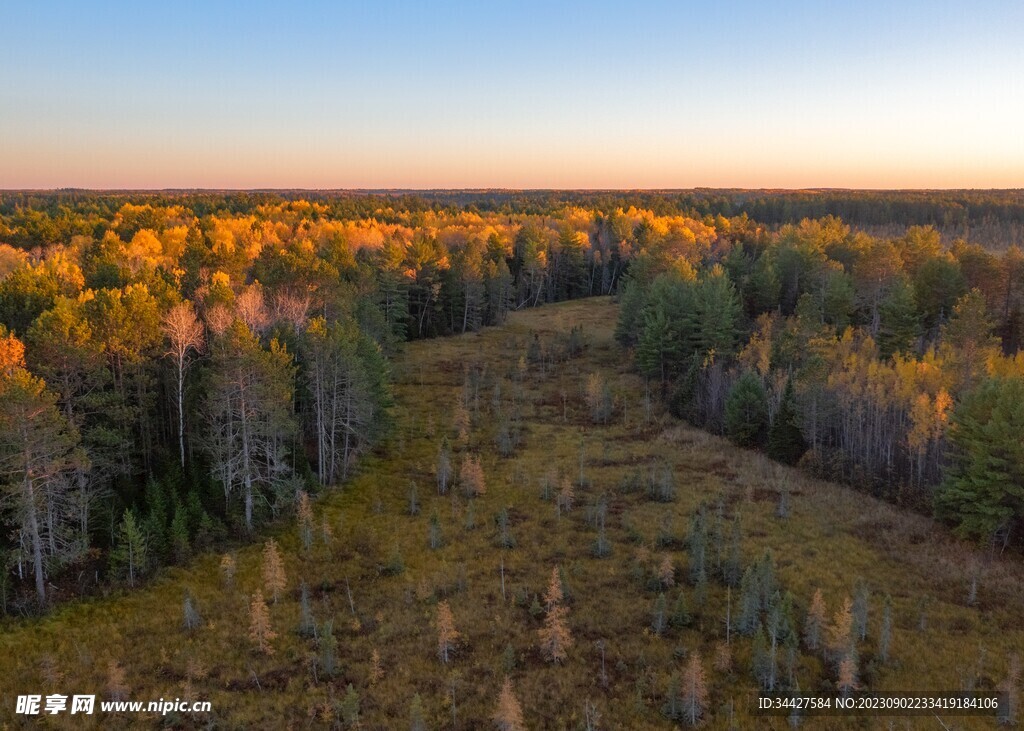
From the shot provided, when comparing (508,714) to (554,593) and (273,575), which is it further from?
(273,575)

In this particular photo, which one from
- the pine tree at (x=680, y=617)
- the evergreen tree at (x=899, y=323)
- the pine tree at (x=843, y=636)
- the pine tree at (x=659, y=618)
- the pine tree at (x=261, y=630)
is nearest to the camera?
the pine tree at (x=843, y=636)

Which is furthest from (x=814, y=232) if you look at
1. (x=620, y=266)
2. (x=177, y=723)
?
(x=177, y=723)

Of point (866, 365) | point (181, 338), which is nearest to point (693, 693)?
point (181, 338)

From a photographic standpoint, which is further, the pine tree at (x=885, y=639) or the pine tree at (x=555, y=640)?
the pine tree at (x=555, y=640)

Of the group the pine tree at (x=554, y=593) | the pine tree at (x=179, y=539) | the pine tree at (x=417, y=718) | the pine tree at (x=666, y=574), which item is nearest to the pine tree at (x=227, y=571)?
the pine tree at (x=179, y=539)

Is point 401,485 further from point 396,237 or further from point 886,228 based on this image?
point 886,228

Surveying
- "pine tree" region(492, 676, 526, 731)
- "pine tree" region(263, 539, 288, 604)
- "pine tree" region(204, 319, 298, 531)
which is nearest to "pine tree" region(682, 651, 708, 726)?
"pine tree" region(492, 676, 526, 731)

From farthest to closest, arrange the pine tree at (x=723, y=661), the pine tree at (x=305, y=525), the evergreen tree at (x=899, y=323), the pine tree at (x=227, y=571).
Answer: the evergreen tree at (x=899, y=323), the pine tree at (x=305, y=525), the pine tree at (x=227, y=571), the pine tree at (x=723, y=661)

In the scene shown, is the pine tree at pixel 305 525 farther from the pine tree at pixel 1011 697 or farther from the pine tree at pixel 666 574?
the pine tree at pixel 1011 697
